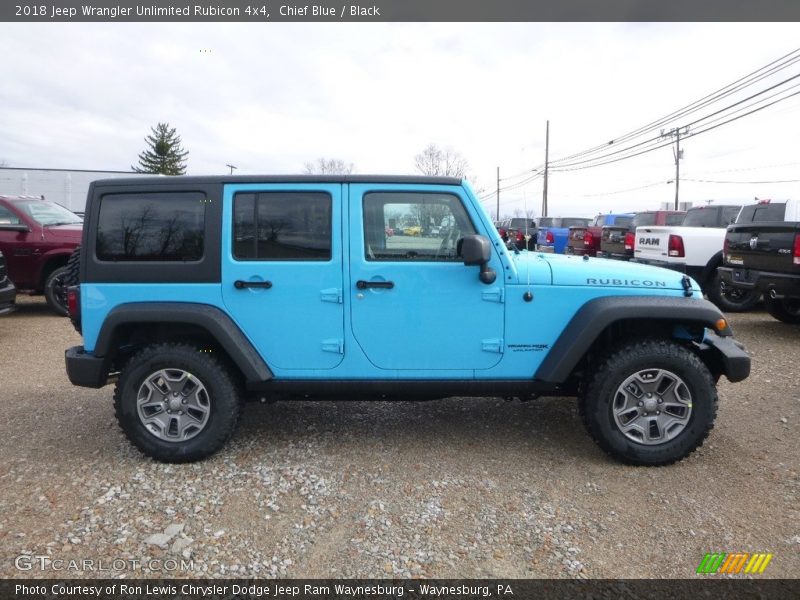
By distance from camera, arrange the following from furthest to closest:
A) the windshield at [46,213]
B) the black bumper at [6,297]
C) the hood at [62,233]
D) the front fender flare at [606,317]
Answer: the windshield at [46,213], the hood at [62,233], the black bumper at [6,297], the front fender flare at [606,317]

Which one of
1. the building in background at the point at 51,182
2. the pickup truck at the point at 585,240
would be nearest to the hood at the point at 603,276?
the pickup truck at the point at 585,240

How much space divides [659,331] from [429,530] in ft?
6.54

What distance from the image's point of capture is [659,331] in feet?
11.9

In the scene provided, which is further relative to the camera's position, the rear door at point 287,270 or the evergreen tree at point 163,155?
the evergreen tree at point 163,155

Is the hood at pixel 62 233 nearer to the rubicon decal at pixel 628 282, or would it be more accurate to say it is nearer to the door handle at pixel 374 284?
the door handle at pixel 374 284

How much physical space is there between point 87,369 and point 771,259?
7.41 metres

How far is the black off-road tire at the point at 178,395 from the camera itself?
3438 millimetres

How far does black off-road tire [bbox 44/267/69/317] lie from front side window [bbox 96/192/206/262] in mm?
5443

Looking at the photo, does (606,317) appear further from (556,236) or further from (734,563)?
(556,236)

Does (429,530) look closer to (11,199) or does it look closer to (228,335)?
(228,335)

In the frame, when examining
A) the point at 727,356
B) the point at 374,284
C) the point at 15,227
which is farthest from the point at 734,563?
the point at 15,227

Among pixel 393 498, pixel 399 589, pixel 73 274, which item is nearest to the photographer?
pixel 399 589

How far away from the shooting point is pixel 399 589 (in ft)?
7.83

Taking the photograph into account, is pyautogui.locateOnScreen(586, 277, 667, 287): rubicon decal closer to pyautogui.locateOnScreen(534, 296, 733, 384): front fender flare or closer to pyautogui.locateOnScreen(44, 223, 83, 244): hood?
pyautogui.locateOnScreen(534, 296, 733, 384): front fender flare
